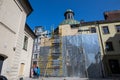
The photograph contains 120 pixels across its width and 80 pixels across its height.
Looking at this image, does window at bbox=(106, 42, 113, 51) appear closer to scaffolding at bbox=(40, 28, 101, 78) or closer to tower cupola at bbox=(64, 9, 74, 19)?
scaffolding at bbox=(40, 28, 101, 78)

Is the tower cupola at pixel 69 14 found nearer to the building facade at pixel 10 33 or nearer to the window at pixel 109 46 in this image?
the window at pixel 109 46

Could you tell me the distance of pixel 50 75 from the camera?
1488cm

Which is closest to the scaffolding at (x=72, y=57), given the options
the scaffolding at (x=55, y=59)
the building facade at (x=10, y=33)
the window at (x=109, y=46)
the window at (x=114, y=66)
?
the scaffolding at (x=55, y=59)

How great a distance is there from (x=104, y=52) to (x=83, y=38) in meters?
4.29

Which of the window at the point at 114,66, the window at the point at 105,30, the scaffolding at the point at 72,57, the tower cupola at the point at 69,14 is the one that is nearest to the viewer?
the scaffolding at the point at 72,57

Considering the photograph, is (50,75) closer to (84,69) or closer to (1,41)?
(84,69)

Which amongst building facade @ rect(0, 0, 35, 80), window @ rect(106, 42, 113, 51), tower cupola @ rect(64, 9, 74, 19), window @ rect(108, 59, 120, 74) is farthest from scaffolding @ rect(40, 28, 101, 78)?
tower cupola @ rect(64, 9, 74, 19)

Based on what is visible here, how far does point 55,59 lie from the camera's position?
15.7 metres

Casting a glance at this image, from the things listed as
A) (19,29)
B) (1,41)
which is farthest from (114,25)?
(1,41)

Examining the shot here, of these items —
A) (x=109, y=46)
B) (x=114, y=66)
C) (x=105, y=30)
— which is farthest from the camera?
(x=105, y=30)

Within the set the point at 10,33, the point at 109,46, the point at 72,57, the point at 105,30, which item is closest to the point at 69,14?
the point at 105,30

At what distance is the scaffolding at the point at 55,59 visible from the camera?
1488 centimetres

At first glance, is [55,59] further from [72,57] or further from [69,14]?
[69,14]

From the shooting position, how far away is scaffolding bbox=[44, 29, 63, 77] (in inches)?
586
